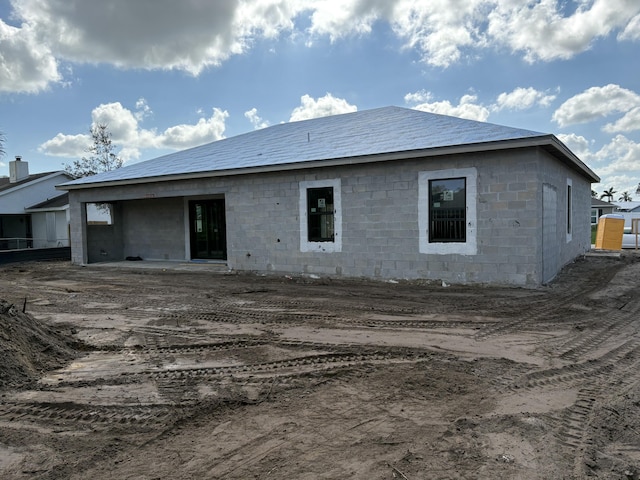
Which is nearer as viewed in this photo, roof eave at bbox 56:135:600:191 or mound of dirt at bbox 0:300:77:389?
mound of dirt at bbox 0:300:77:389

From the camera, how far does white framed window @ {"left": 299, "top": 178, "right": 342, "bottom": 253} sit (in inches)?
468

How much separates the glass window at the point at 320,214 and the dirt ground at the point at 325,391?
13.0ft

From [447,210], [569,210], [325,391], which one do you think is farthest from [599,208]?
[325,391]

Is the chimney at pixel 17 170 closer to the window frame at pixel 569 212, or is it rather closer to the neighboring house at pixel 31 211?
the neighboring house at pixel 31 211

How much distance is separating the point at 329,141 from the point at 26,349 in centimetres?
1042

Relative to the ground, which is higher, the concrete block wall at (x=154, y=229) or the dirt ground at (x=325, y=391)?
the concrete block wall at (x=154, y=229)

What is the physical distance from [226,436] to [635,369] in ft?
14.2

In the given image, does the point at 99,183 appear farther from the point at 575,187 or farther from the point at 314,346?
the point at 575,187

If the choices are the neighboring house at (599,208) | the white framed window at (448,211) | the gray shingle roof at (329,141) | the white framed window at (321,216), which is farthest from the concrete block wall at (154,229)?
the neighboring house at (599,208)

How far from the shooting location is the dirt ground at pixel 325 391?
10.1 feet

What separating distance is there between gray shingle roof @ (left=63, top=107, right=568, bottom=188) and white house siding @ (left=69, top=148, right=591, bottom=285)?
0.40 meters

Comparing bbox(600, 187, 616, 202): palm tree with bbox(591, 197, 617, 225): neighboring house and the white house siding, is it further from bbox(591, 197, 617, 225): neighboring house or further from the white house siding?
the white house siding

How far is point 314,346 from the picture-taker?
19.0 feet

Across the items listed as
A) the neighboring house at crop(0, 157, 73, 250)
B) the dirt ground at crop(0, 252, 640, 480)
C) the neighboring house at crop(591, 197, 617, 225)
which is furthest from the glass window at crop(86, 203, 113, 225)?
the neighboring house at crop(591, 197, 617, 225)
